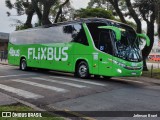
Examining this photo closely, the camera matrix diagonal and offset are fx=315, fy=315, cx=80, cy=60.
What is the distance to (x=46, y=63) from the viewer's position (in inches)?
818

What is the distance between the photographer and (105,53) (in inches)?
627

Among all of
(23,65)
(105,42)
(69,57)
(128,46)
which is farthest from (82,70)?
(23,65)

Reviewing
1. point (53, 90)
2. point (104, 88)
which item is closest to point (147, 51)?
point (104, 88)

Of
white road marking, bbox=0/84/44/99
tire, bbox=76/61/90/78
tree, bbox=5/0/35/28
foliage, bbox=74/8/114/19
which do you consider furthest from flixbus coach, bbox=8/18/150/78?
foliage, bbox=74/8/114/19

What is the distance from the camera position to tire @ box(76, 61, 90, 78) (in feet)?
56.2

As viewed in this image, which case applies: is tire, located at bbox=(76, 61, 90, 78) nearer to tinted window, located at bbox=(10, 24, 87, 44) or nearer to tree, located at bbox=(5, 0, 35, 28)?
tinted window, located at bbox=(10, 24, 87, 44)

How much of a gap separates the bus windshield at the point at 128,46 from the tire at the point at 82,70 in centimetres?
241

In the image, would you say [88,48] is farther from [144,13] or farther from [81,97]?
[144,13]

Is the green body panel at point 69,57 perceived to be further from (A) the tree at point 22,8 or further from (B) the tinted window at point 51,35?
(A) the tree at point 22,8

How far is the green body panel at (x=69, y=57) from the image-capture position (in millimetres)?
15695

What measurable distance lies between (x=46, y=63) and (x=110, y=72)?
633 centimetres

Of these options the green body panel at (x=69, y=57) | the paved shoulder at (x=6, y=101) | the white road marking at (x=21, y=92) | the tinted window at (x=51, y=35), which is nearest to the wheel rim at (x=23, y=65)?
the green body panel at (x=69, y=57)

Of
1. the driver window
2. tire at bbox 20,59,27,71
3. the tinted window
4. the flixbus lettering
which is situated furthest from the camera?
tire at bbox 20,59,27,71

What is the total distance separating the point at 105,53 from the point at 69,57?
3.19m
